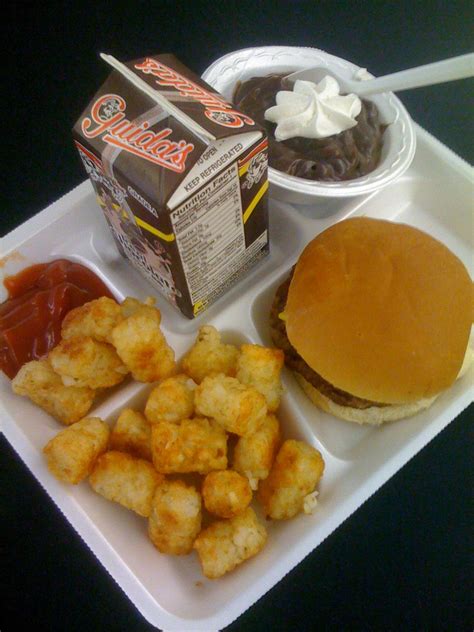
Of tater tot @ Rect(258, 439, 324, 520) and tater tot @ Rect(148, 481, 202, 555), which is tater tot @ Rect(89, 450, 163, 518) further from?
tater tot @ Rect(258, 439, 324, 520)

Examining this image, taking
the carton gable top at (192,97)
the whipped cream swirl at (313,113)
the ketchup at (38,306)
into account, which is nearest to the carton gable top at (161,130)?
the carton gable top at (192,97)

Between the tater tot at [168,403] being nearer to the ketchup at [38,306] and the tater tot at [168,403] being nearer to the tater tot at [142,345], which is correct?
the tater tot at [142,345]

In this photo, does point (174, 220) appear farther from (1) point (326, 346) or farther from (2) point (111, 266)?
(2) point (111, 266)

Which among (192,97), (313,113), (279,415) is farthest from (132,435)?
(313,113)

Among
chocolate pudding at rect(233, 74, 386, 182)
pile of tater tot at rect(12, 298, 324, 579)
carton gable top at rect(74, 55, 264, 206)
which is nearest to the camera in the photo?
carton gable top at rect(74, 55, 264, 206)

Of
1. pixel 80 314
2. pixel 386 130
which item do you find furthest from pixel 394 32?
pixel 80 314

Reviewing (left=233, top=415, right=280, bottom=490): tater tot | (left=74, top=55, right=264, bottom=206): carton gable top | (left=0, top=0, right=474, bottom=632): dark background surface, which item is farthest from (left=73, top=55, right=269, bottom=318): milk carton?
(left=0, top=0, right=474, bottom=632): dark background surface
